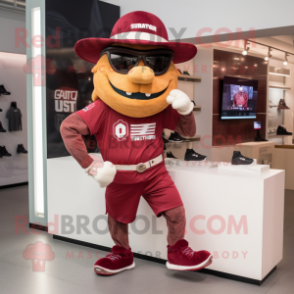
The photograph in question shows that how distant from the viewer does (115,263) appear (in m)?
2.63

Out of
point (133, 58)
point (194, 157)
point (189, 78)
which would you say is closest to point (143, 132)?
point (133, 58)

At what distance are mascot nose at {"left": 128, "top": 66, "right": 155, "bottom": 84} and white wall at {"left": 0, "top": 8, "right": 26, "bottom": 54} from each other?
3762mm

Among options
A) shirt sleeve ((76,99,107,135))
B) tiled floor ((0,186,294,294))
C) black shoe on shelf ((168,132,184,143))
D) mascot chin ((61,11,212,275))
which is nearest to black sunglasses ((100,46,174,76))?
mascot chin ((61,11,212,275))

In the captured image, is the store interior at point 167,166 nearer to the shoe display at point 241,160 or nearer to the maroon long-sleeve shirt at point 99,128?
the shoe display at point 241,160

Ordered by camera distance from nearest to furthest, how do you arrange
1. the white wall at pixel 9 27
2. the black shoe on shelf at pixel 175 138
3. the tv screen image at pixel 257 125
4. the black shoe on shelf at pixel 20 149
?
1. the black shoe on shelf at pixel 175 138
2. the white wall at pixel 9 27
3. the black shoe on shelf at pixel 20 149
4. the tv screen image at pixel 257 125

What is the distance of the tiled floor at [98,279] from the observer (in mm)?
2420

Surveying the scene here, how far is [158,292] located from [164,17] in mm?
2539

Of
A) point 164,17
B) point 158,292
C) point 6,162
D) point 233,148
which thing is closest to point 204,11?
point 164,17

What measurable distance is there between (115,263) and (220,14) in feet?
7.47

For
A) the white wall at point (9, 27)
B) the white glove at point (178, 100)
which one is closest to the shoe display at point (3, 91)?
the white wall at point (9, 27)

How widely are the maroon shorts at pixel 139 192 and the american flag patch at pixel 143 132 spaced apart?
8.3 inches

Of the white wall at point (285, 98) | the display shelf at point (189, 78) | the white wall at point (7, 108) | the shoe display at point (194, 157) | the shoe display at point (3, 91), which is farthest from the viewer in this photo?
the white wall at point (285, 98)

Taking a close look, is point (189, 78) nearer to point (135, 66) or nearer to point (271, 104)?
point (271, 104)

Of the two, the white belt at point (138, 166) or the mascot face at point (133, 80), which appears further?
the white belt at point (138, 166)
